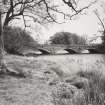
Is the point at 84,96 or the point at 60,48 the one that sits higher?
the point at 84,96

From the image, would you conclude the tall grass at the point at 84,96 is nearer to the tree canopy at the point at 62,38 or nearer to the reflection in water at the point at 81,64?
the reflection in water at the point at 81,64

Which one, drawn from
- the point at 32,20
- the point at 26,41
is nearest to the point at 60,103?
the point at 32,20

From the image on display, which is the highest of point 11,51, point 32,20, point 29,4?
point 29,4

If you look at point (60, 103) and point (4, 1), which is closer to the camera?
point (60, 103)

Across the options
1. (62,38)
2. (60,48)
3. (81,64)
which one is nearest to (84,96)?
(81,64)

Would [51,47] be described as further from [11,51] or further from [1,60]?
[1,60]

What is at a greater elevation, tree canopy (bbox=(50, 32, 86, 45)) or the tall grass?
tree canopy (bbox=(50, 32, 86, 45))

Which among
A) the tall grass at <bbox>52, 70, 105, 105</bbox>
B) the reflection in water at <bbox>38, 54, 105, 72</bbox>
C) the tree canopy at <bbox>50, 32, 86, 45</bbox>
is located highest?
the tree canopy at <bbox>50, 32, 86, 45</bbox>

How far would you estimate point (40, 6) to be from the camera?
30.4 ft

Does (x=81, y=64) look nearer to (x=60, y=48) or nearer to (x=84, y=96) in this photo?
(x=84, y=96)

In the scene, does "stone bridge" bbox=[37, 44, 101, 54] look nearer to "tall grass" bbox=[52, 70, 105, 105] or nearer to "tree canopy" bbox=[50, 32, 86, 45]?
"tree canopy" bbox=[50, 32, 86, 45]

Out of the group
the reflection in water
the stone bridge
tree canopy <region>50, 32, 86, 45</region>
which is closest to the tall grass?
the reflection in water

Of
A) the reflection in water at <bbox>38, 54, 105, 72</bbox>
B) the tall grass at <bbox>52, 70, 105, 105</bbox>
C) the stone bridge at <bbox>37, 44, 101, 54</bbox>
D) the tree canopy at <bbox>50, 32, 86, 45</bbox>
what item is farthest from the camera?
the tree canopy at <bbox>50, 32, 86, 45</bbox>

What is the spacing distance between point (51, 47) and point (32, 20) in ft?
152
